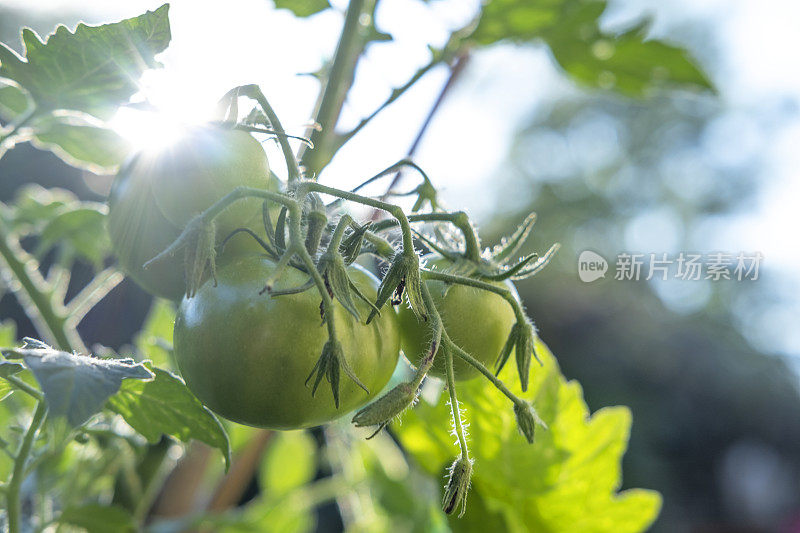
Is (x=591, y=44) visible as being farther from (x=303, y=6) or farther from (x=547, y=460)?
(x=547, y=460)

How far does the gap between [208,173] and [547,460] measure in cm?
36

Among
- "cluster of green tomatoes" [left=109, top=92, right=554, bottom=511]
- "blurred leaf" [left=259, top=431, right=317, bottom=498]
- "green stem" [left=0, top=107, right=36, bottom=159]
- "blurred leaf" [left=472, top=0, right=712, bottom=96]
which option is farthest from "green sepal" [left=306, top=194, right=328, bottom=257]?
"blurred leaf" [left=259, top=431, right=317, bottom=498]

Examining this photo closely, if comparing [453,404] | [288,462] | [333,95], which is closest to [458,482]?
[453,404]

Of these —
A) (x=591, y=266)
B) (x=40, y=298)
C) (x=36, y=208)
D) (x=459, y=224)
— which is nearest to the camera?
(x=459, y=224)

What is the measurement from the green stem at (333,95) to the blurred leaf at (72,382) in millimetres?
185

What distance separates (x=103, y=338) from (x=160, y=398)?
1.45m

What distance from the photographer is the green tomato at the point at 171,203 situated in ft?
1.05

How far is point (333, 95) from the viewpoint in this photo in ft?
1.40

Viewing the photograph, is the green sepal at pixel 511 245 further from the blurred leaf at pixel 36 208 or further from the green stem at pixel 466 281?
the blurred leaf at pixel 36 208

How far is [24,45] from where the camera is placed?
0.37 m

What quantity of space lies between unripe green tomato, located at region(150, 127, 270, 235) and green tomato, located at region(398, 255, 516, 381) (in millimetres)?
101

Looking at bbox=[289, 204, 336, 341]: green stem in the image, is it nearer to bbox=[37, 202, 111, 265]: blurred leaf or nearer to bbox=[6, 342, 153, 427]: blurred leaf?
bbox=[6, 342, 153, 427]: blurred leaf

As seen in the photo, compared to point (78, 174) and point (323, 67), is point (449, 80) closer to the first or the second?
point (323, 67)

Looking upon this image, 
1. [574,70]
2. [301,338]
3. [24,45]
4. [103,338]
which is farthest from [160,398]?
[103,338]
